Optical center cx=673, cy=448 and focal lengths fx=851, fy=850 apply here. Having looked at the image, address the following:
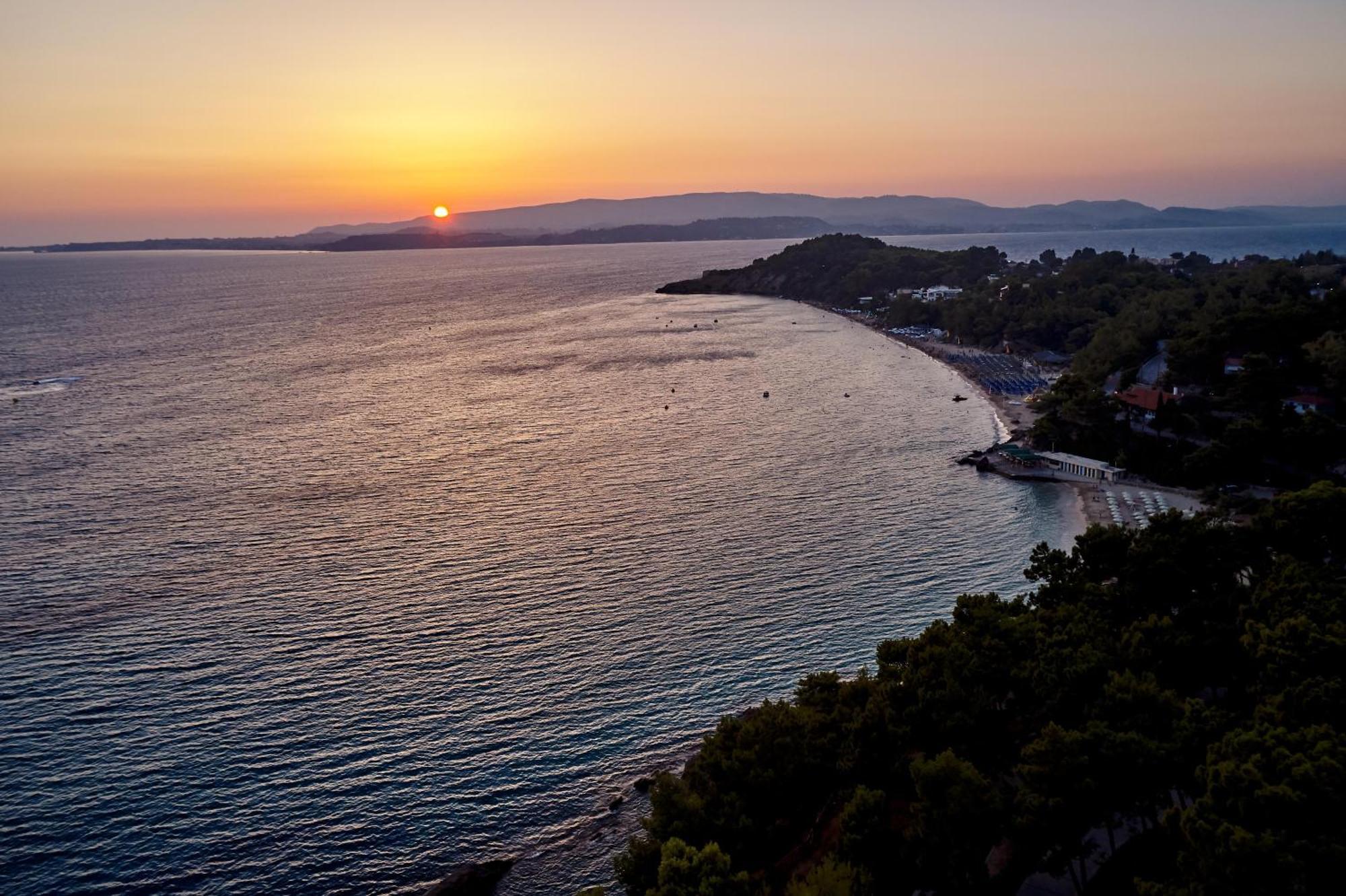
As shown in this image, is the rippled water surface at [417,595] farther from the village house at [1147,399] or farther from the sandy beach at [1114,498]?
the village house at [1147,399]

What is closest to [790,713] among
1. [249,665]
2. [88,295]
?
[249,665]

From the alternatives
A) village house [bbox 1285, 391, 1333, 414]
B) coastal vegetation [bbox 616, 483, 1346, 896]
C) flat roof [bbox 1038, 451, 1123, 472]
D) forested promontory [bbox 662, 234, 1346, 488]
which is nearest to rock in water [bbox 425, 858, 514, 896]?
coastal vegetation [bbox 616, 483, 1346, 896]

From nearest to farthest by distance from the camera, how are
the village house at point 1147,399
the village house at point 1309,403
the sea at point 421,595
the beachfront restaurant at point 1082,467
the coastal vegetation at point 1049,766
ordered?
the coastal vegetation at point 1049,766, the sea at point 421,595, the village house at point 1309,403, the beachfront restaurant at point 1082,467, the village house at point 1147,399

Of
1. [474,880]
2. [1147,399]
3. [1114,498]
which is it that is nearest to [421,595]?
[474,880]

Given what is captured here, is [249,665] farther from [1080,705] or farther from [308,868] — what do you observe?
[1080,705]

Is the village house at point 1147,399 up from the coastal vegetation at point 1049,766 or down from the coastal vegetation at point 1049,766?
up

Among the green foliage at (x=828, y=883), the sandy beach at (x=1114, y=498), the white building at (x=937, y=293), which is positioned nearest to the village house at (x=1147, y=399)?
the sandy beach at (x=1114, y=498)
